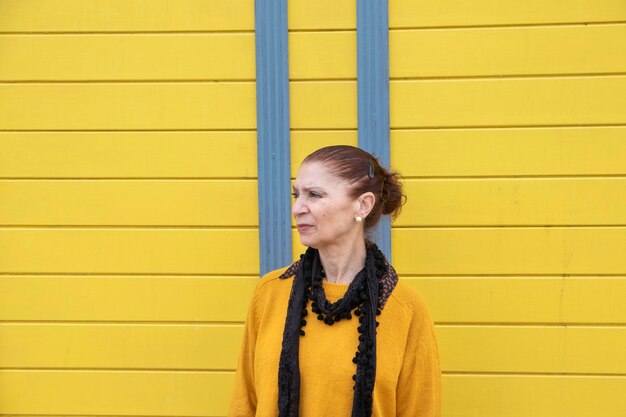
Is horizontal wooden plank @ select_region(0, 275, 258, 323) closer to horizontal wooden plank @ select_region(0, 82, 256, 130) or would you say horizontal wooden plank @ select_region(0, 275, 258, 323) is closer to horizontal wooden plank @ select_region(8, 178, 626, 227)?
horizontal wooden plank @ select_region(8, 178, 626, 227)

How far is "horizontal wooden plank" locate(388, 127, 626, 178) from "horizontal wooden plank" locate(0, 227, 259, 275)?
759 millimetres

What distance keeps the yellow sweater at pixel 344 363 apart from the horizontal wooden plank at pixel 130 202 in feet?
2.66

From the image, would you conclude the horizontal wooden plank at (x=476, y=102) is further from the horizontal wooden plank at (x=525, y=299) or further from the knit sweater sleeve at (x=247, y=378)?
the knit sweater sleeve at (x=247, y=378)

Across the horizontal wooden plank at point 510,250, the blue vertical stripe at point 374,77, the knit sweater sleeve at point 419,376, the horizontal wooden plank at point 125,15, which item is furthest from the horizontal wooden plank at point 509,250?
the horizontal wooden plank at point 125,15

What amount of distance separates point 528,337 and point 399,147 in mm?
962

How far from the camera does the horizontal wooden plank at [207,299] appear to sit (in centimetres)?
296

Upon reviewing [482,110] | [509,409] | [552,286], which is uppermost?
[482,110]

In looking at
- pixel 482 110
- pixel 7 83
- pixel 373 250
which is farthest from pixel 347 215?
pixel 7 83

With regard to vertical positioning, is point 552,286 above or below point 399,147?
below

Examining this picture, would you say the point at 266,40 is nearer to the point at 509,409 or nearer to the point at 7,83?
the point at 7,83

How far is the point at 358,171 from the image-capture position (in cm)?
223

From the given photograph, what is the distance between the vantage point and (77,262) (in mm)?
3076

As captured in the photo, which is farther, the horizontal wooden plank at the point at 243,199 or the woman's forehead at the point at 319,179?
the horizontal wooden plank at the point at 243,199

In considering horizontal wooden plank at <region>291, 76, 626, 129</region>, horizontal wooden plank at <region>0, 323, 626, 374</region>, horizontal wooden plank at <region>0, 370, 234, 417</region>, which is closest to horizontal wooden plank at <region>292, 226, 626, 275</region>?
horizontal wooden plank at <region>0, 323, 626, 374</region>
